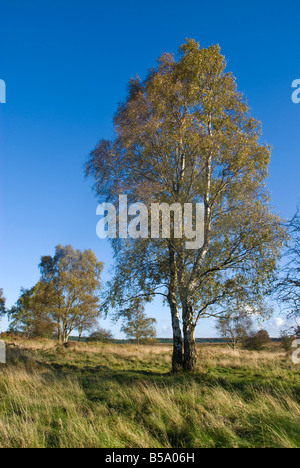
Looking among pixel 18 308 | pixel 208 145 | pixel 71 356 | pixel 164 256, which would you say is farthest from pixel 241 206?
pixel 18 308

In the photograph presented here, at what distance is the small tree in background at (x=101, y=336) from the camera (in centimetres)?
4119

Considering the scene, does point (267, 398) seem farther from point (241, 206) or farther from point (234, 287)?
point (241, 206)

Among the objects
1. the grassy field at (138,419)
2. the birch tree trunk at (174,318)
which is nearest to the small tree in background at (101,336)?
the birch tree trunk at (174,318)

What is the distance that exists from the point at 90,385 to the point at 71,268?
25488mm

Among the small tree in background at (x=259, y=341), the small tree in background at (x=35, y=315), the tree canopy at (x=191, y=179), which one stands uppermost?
the tree canopy at (x=191, y=179)

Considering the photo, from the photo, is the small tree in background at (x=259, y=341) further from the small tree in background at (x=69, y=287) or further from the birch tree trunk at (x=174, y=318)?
the birch tree trunk at (x=174, y=318)

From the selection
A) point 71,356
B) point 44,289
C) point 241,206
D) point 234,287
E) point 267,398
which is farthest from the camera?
point 44,289

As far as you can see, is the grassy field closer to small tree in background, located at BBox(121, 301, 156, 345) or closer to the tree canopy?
the tree canopy

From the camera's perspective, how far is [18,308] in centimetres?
3709

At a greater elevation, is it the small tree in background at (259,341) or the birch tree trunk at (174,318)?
the birch tree trunk at (174,318)

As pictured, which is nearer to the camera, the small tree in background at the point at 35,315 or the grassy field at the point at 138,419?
the grassy field at the point at 138,419

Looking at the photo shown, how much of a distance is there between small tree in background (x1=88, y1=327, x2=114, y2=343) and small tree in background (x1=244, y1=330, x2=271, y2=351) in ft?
64.0

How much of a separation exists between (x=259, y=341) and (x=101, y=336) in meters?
21.3

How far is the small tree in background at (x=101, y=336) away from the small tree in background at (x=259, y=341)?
19.5 meters
